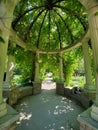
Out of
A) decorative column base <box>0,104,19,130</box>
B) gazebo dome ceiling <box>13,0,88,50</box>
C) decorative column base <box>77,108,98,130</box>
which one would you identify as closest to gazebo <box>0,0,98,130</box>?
gazebo dome ceiling <box>13,0,88,50</box>

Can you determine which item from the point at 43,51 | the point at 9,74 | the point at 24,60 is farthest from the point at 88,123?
the point at 43,51

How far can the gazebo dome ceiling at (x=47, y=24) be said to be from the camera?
830 cm

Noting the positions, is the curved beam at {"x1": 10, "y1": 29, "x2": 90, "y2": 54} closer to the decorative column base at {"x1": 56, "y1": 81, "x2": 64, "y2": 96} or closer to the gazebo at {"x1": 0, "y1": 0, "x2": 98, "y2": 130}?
the gazebo at {"x1": 0, "y1": 0, "x2": 98, "y2": 130}

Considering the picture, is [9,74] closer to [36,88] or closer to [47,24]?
[36,88]

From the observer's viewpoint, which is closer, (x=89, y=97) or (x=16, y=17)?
(x=89, y=97)

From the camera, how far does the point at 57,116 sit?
6027mm

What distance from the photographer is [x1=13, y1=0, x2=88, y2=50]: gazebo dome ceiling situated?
327 inches

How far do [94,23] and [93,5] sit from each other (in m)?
0.38

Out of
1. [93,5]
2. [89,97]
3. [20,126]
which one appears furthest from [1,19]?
[89,97]

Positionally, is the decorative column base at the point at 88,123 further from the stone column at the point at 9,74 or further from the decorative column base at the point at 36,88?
the decorative column base at the point at 36,88

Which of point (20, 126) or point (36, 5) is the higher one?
point (36, 5)

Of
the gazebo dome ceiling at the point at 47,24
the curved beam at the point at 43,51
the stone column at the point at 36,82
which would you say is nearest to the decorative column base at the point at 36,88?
the stone column at the point at 36,82

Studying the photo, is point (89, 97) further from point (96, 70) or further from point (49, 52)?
point (49, 52)

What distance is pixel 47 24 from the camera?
10961 millimetres
